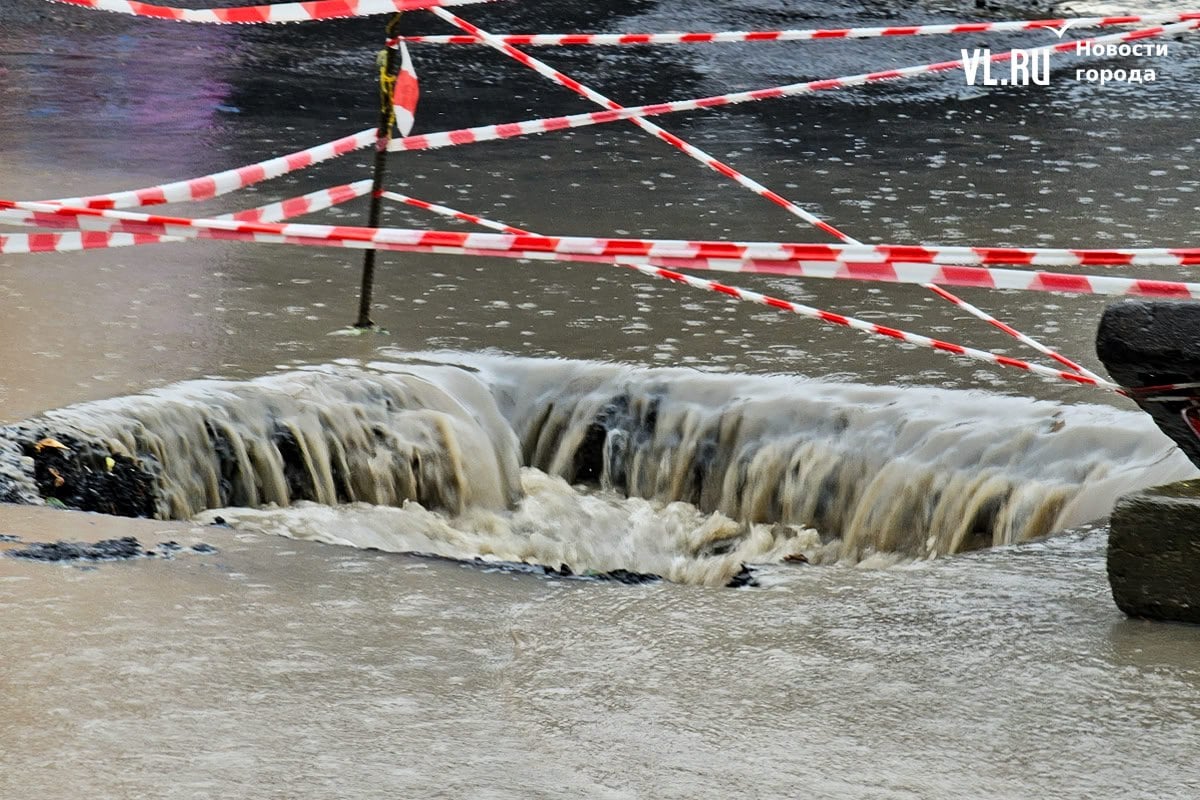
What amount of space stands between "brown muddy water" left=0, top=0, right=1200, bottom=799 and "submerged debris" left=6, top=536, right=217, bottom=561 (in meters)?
0.05

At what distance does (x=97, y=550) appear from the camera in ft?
13.1

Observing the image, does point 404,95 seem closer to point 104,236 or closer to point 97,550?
point 104,236

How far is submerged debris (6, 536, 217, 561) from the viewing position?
3.90 meters

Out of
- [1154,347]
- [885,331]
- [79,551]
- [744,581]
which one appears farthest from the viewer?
[885,331]

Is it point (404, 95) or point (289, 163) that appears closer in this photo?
point (289, 163)

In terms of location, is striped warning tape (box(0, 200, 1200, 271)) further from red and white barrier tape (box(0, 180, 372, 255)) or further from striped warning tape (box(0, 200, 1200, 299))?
red and white barrier tape (box(0, 180, 372, 255))

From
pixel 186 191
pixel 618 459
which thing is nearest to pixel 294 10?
pixel 186 191

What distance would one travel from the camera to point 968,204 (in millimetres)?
8664

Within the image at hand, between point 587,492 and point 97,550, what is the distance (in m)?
2.33

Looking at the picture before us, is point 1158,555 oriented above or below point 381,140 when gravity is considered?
below

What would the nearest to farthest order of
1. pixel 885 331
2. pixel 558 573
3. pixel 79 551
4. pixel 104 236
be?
1. pixel 79 551
2. pixel 558 573
3. pixel 104 236
4. pixel 885 331

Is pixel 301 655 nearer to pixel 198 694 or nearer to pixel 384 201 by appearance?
pixel 198 694

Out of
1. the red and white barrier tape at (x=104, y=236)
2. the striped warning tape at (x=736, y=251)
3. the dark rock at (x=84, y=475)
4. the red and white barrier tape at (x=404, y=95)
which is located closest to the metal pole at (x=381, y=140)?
the red and white barrier tape at (x=404, y=95)

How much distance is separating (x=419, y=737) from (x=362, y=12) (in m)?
3.11
